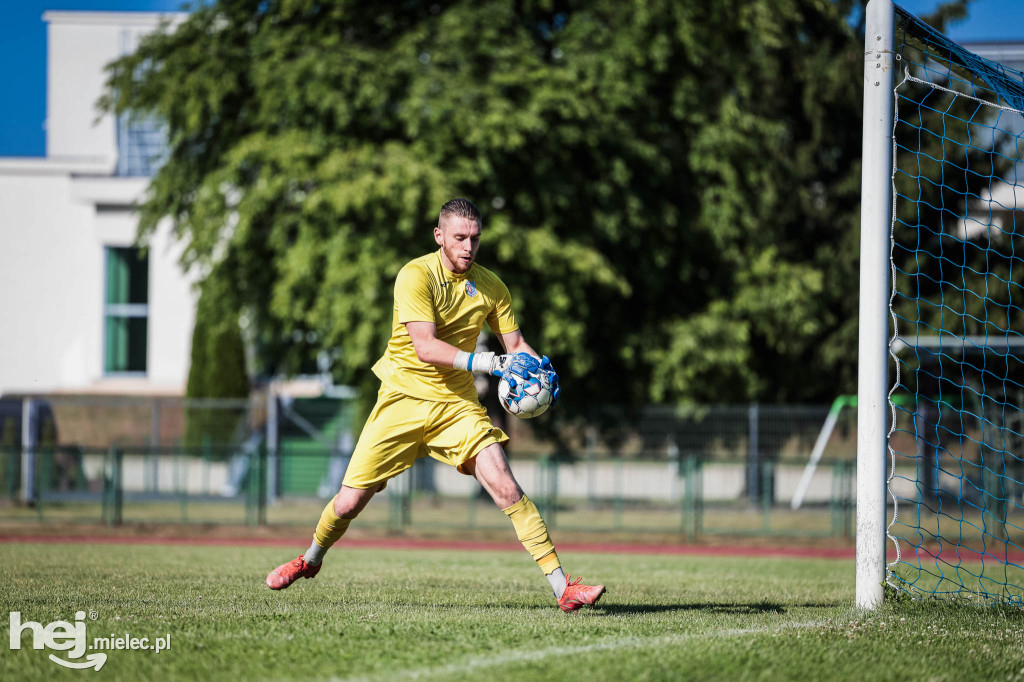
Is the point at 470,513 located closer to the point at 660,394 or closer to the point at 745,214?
the point at 660,394

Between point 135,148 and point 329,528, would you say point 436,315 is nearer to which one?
point 329,528

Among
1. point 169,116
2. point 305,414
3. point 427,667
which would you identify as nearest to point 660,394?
point 305,414

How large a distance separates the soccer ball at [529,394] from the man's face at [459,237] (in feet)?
2.65

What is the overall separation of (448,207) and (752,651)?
294cm

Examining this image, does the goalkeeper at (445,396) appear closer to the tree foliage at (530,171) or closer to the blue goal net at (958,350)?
the blue goal net at (958,350)

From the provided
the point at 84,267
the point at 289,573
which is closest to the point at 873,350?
the point at 289,573

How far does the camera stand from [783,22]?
75.8 feet

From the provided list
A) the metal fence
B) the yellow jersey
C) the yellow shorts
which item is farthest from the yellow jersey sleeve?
the metal fence

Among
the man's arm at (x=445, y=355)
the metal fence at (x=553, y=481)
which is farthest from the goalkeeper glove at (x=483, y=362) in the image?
the metal fence at (x=553, y=481)

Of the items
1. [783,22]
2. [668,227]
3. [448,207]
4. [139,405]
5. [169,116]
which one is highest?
[783,22]

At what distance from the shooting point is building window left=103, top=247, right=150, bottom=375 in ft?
111

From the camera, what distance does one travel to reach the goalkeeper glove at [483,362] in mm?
6043

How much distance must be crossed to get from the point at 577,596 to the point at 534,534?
Result: 1.39ft

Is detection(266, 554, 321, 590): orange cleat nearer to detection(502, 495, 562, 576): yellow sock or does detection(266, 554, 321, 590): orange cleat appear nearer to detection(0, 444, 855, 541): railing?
detection(502, 495, 562, 576): yellow sock
